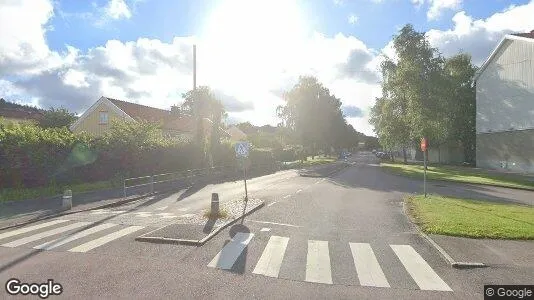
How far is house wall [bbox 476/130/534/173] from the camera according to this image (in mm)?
41156

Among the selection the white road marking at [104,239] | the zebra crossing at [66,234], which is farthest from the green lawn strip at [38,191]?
the white road marking at [104,239]

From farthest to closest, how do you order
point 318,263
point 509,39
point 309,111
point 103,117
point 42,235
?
point 309,111 → point 103,117 → point 509,39 → point 42,235 → point 318,263

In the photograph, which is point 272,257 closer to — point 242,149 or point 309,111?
point 242,149

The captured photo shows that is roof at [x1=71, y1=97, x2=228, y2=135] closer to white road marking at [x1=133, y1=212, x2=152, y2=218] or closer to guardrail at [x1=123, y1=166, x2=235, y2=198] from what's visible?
guardrail at [x1=123, y1=166, x2=235, y2=198]

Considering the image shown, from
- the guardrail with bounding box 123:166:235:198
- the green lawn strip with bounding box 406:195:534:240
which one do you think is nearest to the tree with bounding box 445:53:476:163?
the guardrail with bounding box 123:166:235:198

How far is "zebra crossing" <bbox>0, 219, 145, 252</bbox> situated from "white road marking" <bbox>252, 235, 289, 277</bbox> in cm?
403

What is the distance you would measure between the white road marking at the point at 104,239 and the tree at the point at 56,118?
120ft

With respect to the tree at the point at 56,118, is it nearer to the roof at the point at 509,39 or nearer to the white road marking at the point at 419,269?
the white road marking at the point at 419,269

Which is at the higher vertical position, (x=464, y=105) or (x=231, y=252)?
(x=464, y=105)

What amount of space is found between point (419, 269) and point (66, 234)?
9.06 metres

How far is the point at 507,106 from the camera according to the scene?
4453 cm

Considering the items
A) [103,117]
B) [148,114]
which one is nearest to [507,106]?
[148,114]

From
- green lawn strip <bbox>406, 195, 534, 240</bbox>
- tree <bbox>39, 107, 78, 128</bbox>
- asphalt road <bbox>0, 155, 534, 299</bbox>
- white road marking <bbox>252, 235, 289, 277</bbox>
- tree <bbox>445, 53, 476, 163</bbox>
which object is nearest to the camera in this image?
asphalt road <bbox>0, 155, 534, 299</bbox>

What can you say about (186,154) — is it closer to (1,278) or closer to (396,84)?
(1,278)
